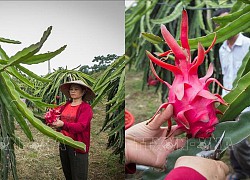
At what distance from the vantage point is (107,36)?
1.10 meters

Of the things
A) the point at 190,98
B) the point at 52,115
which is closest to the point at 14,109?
the point at 52,115

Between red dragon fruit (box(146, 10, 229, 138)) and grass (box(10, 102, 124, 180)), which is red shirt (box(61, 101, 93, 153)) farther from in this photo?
red dragon fruit (box(146, 10, 229, 138))

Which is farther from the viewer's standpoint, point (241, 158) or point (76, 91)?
point (241, 158)

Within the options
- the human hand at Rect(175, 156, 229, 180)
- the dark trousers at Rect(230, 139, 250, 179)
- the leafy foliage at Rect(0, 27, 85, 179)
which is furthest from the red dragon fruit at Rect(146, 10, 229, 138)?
the dark trousers at Rect(230, 139, 250, 179)

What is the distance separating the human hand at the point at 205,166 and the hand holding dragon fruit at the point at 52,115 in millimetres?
414

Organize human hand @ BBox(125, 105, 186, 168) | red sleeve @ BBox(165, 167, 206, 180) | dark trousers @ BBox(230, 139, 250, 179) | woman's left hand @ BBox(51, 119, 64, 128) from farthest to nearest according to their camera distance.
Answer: dark trousers @ BBox(230, 139, 250, 179)
woman's left hand @ BBox(51, 119, 64, 128)
human hand @ BBox(125, 105, 186, 168)
red sleeve @ BBox(165, 167, 206, 180)

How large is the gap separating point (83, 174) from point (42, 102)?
0.74ft

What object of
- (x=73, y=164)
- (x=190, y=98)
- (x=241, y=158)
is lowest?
(x=241, y=158)

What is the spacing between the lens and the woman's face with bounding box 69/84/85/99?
1078 mm

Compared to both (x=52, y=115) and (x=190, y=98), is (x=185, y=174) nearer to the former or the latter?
(x=190, y=98)

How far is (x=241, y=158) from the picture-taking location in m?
2.18

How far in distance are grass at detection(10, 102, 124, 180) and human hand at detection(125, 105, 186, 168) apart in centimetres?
15

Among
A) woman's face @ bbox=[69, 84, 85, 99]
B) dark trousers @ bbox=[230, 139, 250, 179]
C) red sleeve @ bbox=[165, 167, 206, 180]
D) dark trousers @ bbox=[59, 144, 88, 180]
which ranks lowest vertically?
dark trousers @ bbox=[230, 139, 250, 179]

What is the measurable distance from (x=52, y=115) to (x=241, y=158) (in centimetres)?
141
